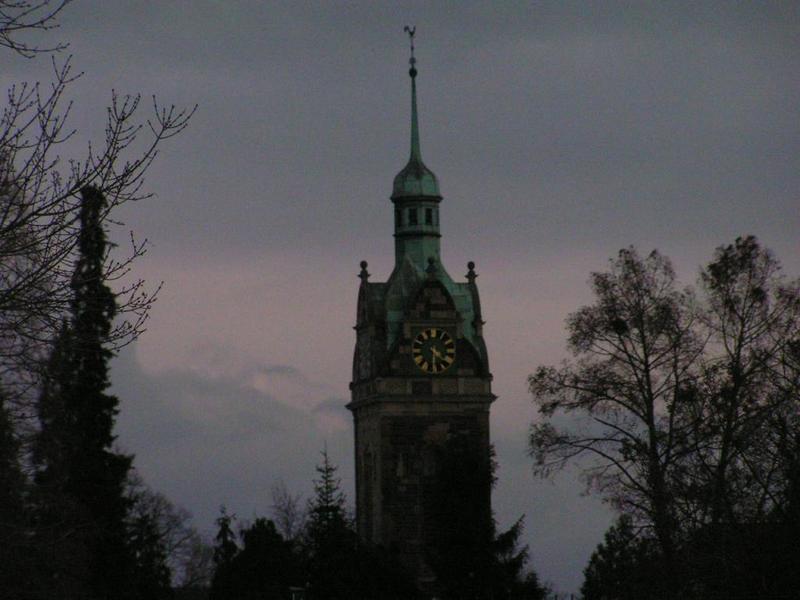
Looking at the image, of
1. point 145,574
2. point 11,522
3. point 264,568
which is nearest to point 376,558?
point 264,568

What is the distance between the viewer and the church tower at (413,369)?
356ft

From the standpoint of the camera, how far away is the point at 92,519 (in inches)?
2571

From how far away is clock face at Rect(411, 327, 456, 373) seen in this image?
362ft

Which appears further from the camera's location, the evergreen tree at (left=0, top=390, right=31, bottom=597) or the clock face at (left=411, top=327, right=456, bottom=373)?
the clock face at (left=411, top=327, right=456, bottom=373)

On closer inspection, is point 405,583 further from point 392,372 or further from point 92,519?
point 92,519

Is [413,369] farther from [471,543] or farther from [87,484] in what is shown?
[87,484]

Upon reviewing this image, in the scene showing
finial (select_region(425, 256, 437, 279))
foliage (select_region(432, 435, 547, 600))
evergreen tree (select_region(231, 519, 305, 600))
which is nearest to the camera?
foliage (select_region(432, 435, 547, 600))

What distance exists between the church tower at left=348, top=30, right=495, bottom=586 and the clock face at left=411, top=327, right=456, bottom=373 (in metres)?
0.04

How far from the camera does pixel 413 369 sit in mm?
110250

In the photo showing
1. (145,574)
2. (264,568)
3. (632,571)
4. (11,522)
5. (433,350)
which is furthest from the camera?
(433,350)

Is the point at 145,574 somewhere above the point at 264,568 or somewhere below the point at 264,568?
below

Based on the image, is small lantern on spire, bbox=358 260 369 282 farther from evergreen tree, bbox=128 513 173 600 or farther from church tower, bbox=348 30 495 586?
evergreen tree, bbox=128 513 173 600

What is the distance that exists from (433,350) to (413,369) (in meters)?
1.23

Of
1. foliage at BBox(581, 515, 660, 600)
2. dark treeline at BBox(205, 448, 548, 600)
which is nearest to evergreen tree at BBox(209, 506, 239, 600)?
dark treeline at BBox(205, 448, 548, 600)
